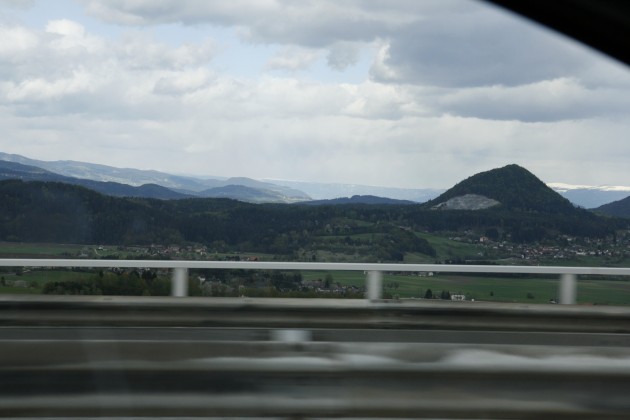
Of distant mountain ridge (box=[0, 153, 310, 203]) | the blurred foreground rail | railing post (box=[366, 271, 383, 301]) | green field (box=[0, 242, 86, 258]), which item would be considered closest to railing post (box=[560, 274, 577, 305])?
railing post (box=[366, 271, 383, 301])

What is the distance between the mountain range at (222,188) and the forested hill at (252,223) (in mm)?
1083

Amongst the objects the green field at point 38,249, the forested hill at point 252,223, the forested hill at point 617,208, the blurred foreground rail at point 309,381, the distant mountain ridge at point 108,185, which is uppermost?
the distant mountain ridge at point 108,185

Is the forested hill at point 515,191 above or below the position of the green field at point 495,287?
above

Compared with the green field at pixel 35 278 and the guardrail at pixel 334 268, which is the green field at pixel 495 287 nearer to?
the guardrail at pixel 334 268

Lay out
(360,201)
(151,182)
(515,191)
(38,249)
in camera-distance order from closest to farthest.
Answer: (38,249) → (515,191) → (360,201) → (151,182)

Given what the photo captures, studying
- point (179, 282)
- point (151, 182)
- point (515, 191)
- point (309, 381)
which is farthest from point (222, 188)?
point (309, 381)

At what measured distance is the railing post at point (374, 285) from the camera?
1091 cm

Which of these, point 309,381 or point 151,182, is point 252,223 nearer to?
point 151,182

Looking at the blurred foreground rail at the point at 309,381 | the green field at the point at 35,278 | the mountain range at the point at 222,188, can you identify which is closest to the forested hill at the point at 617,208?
the mountain range at the point at 222,188

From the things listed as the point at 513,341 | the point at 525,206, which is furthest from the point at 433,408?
the point at 525,206

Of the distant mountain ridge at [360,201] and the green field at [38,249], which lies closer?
the green field at [38,249]

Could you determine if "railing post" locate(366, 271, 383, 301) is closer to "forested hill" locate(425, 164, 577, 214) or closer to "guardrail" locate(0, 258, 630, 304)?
"guardrail" locate(0, 258, 630, 304)

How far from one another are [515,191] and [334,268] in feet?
38.8

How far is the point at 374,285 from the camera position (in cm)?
1093
